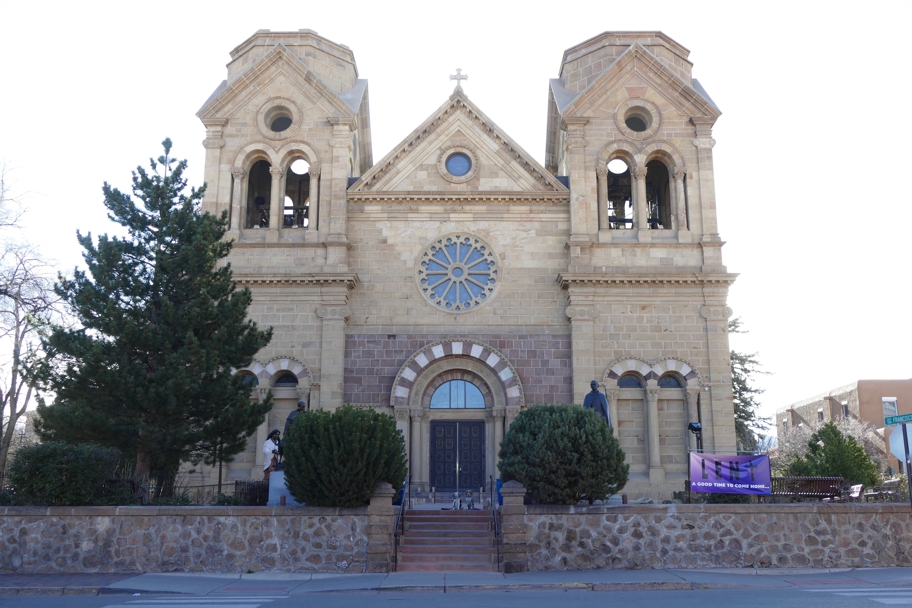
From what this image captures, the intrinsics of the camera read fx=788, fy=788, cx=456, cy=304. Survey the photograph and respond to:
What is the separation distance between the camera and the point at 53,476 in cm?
1730

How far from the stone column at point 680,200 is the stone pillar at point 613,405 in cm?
638

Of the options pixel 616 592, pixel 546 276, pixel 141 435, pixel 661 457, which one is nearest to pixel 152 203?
pixel 141 435

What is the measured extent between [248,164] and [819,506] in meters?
21.7

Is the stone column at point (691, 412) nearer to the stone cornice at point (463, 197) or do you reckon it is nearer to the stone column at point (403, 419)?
the stone cornice at point (463, 197)

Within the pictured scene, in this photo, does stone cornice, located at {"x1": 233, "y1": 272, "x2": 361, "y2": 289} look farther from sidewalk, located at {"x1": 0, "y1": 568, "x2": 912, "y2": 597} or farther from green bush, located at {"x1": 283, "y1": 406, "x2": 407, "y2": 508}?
sidewalk, located at {"x1": 0, "y1": 568, "x2": 912, "y2": 597}

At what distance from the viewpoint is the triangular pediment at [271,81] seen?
2878 centimetres

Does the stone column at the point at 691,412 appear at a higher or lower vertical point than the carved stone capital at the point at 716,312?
lower

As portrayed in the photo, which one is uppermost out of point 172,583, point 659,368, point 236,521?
point 659,368

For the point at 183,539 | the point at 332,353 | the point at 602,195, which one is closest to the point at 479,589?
the point at 183,539

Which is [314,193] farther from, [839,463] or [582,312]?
[839,463]

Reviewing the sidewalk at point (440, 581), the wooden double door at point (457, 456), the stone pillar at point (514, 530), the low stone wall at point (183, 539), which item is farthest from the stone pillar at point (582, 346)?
the low stone wall at point (183, 539)

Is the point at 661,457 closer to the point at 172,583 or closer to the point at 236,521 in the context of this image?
the point at 236,521

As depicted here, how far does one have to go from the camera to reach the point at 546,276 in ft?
90.1

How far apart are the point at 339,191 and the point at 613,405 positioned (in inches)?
472
